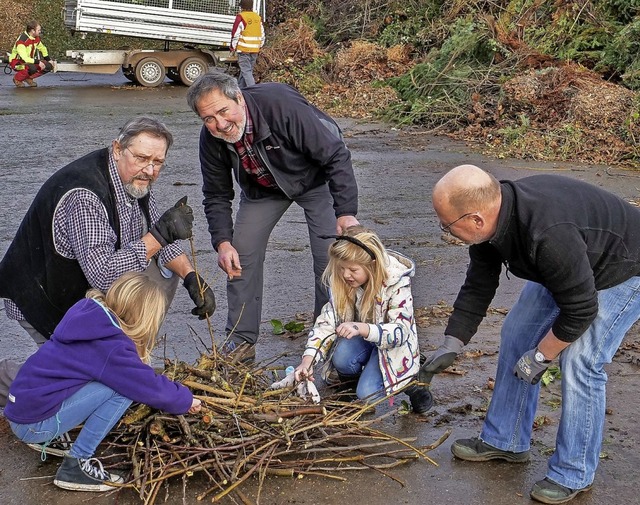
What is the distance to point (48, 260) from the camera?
4375 millimetres

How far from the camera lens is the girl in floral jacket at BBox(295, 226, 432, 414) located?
4430 mm

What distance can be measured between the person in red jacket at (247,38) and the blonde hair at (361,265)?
41.9ft

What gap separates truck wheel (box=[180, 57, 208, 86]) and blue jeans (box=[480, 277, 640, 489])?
1564 centimetres

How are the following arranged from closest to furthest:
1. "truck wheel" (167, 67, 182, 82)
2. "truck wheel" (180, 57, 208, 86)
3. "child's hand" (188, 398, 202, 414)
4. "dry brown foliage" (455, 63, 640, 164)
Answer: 1. "child's hand" (188, 398, 202, 414)
2. "dry brown foliage" (455, 63, 640, 164)
3. "truck wheel" (180, 57, 208, 86)
4. "truck wheel" (167, 67, 182, 82)

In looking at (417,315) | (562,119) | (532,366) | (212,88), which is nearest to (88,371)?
(212,88)

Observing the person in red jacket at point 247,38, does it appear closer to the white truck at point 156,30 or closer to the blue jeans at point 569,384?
the white truck at point 156,30

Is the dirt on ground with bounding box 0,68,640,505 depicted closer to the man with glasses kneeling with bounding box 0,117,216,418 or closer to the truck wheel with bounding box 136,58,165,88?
the man with glasses kneeling with bounding box 0,117,216,418

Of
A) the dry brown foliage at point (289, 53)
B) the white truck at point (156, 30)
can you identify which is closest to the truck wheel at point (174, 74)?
the white truck at point (156, 30)

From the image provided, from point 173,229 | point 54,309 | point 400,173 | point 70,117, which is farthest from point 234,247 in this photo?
point 70,117

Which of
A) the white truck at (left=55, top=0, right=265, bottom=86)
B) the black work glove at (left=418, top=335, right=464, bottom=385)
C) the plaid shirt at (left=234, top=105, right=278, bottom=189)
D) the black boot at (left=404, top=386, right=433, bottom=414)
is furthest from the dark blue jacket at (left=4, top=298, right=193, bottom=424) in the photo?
the white truck at (left=55, top=0, right=265, bottom=86)

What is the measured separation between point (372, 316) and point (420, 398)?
1.65 ft

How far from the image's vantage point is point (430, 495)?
3881 millimetres

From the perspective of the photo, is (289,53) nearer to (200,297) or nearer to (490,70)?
(490,70)

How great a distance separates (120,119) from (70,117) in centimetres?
86
